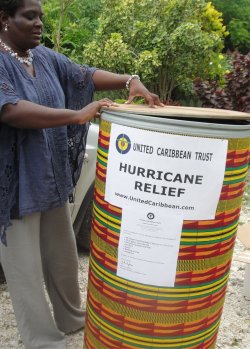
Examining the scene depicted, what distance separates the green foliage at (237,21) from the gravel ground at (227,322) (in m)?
13.0

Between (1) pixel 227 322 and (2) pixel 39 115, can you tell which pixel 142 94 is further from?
(1) pixel 227 322

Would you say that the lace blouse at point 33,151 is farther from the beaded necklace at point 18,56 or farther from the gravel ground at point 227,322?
the gravel ground at point 227,322

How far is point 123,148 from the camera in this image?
1817mm

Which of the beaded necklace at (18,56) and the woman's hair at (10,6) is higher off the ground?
the woman's hair at (10,6)

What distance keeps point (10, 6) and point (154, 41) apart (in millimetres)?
5956

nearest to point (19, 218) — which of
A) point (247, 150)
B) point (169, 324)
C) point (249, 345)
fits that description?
point (169, 324)

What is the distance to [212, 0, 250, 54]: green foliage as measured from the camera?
15.2 m

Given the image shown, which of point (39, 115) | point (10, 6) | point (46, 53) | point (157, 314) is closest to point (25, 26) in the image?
point (10, 6)

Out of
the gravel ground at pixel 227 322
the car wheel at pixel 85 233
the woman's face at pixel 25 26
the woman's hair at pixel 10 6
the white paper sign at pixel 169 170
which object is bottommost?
the gravel ground at pixel 227 322

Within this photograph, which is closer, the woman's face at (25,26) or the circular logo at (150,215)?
the circular logo at (150,215)

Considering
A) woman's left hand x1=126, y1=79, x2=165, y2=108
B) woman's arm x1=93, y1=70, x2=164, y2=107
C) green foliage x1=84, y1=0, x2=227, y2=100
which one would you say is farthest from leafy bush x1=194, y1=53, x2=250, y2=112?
woman's left hand x1=126, y1=79, x2=165, y2=108

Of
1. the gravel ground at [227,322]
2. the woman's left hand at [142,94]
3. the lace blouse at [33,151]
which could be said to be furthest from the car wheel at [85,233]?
the woman's left hand at [142,94]

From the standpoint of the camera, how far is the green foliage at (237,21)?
15.2 metres

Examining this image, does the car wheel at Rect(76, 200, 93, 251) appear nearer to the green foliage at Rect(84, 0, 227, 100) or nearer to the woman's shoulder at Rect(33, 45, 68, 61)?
the woman's shoulder at Rect(33, 45, 68, 61)
